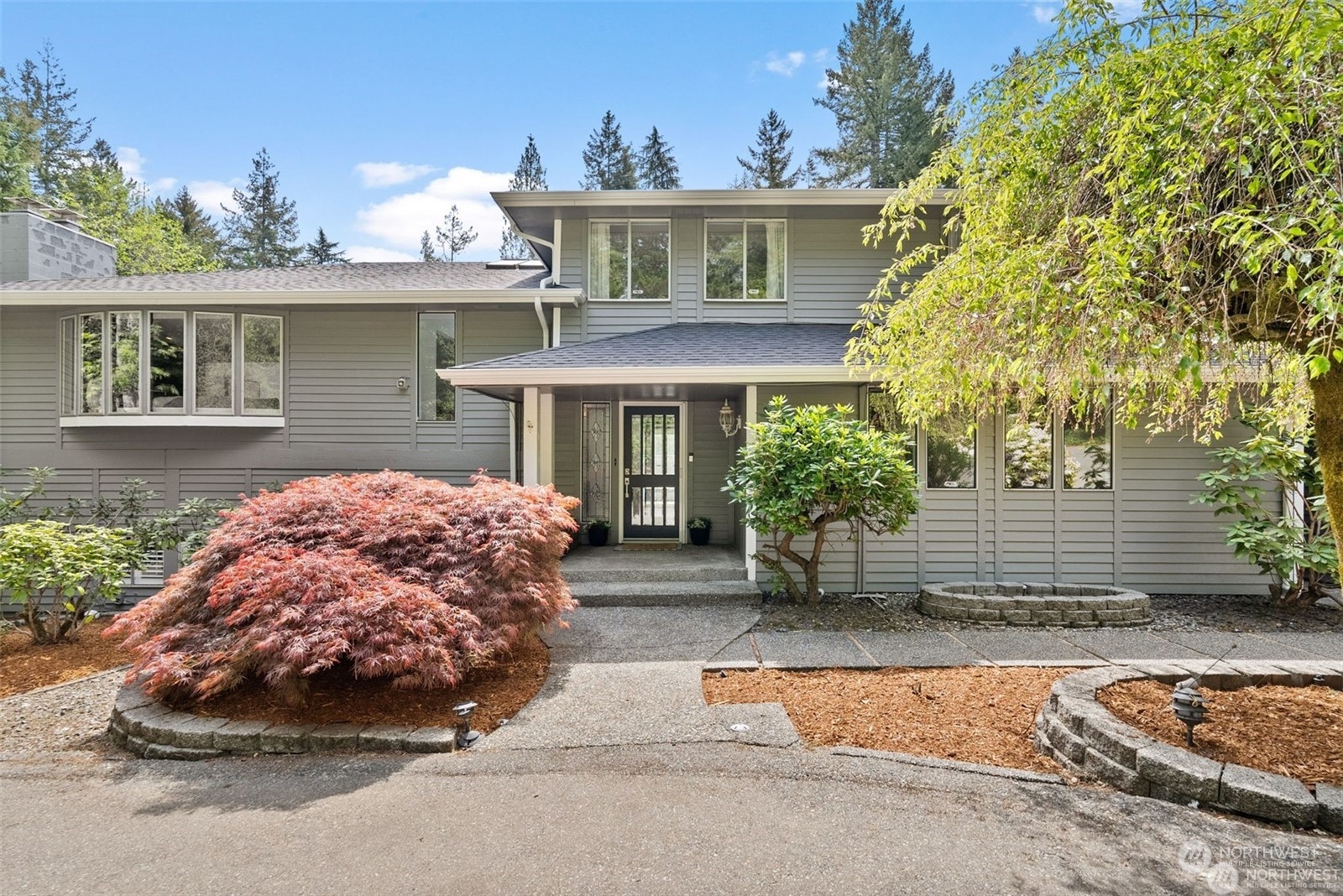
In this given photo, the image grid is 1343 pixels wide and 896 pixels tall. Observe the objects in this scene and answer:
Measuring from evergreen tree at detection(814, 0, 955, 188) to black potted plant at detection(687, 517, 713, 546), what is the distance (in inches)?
651

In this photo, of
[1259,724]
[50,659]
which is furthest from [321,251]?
[1259,724]

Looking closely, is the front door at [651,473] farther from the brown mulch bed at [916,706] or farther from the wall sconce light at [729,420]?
the brown mulch bed at [916,706]

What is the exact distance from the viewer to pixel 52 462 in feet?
27.9

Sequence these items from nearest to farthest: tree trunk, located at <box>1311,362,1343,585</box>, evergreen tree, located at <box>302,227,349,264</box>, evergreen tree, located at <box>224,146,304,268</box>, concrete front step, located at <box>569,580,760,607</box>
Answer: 1. tree trunk, located at <box>1311,362,1343,585</box>
2. concrete front step, located at <box>569,580,760,607</box>
3. evergreen tree, located at <box>224,146,304,268</box>
4. evergreen tree, located at <box>302,227,349,264</box>

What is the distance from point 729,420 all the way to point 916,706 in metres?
5.00

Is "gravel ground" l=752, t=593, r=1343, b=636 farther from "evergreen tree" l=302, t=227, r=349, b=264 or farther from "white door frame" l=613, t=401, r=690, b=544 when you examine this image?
"evergreen tree" l=302, t=227, r=349, b=264

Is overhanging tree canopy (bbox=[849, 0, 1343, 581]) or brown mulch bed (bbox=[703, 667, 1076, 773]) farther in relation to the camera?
brown mulch bed (bbox=[703, 667, 1076, 773])

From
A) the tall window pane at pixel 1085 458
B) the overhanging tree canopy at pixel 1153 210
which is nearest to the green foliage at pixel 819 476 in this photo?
the overhanging tree canopy at pixel 1153 210

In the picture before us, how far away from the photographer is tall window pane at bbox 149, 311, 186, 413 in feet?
27.0

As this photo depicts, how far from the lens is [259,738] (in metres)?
3.42

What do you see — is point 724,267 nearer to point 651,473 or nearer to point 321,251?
point 651,473

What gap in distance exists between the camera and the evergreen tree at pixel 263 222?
27719mm

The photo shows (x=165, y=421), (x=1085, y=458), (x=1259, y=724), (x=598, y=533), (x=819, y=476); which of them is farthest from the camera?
(x=598, y=533)

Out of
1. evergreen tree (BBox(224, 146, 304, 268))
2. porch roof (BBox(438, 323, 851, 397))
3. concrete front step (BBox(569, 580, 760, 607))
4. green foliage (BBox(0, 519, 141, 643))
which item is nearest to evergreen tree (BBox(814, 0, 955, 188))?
porch roof (BBox(438, 323, 851, 397))
